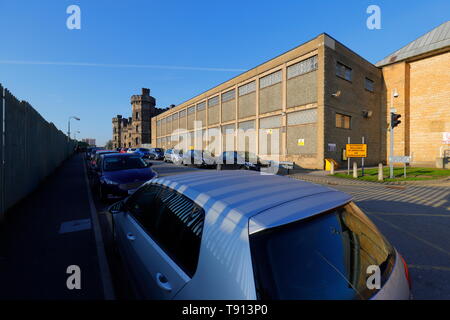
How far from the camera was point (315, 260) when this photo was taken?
4.42 ft

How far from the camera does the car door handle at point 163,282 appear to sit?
1.59 metres

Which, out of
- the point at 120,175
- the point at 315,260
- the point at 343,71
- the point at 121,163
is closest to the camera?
the point at 315,260

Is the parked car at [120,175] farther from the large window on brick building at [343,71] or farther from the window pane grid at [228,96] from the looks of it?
the window pane grid at [228,96]

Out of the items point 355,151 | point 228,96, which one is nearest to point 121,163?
point 355,151

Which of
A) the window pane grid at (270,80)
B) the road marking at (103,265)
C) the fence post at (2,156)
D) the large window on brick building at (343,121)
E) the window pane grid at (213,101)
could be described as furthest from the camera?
the window pane grid at (213,101)

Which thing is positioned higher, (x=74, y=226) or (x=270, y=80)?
(x=270, y=80)

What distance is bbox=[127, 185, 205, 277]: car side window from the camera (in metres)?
1.61

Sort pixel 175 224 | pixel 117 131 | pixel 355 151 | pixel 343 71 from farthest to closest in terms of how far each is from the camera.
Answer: pixel 117 131 < pixel 343 71 < pixel 355 151 < pixel 175 224

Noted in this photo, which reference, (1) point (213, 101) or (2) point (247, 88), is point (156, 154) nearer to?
(1) point (213, 101)

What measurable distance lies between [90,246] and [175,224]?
9.85 ft

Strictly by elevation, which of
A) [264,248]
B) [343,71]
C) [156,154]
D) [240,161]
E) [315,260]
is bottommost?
[315,260]

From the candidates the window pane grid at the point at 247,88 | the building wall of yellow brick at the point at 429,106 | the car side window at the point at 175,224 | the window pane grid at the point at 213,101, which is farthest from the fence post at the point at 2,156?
the building wall of yellow brick at the point at 429,106

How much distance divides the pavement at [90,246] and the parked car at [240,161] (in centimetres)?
930

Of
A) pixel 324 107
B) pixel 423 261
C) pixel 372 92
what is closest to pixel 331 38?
pixel 324 107
